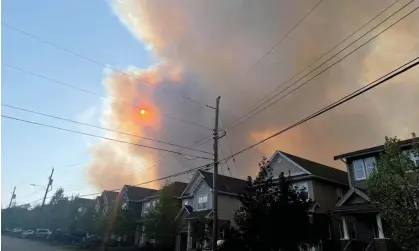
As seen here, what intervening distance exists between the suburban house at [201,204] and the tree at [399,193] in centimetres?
1684

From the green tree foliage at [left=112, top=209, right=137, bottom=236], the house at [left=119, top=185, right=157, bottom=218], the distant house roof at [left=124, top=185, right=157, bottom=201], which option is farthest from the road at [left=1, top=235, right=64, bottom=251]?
the distant house roof at [left=124, top=185, right=157, bottom=201]

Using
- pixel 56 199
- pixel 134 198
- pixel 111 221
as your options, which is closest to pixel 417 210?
pixel 111 221

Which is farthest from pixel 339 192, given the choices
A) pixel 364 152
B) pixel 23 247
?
pixel 23 247

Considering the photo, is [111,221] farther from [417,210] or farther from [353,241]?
[417,210]

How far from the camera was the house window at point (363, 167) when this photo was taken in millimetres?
24141

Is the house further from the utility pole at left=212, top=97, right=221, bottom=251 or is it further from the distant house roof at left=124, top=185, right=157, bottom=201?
the utility pole at left=212, top=97, right=221, bottom=251

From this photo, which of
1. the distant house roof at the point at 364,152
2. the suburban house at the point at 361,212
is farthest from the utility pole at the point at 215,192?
the distant house roof at the point at 364,152

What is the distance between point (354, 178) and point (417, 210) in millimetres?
10415

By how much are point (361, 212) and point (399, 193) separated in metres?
6.51

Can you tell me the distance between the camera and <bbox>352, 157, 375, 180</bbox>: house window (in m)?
24.1

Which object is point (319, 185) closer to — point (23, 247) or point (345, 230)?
point (345, 230)

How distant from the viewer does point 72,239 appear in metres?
48.6

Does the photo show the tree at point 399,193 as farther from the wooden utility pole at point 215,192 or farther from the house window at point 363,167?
the wooden utility pole at point 215,192

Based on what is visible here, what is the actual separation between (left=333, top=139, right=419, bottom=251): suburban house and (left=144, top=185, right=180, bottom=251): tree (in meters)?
17.5
